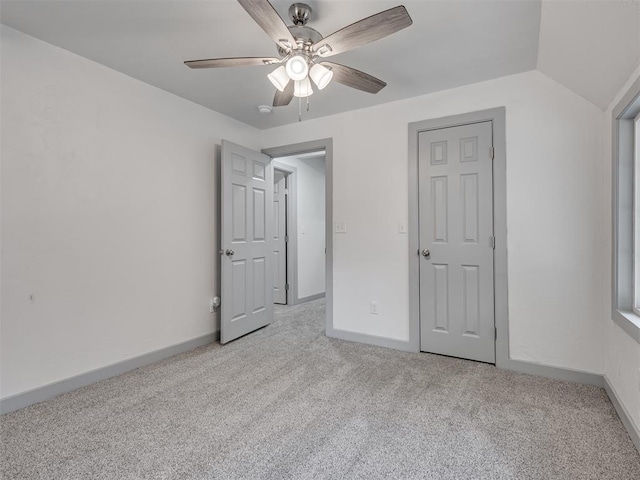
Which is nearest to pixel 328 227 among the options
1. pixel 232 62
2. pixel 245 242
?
pixel 245 242

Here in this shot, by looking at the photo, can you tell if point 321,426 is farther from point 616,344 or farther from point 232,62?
point 232,62

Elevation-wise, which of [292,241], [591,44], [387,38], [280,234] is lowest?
[292,241]

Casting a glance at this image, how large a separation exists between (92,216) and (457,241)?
9.24ft

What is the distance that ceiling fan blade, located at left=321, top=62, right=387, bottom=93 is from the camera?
184 centimetres

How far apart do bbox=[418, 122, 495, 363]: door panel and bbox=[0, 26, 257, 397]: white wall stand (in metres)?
2.08

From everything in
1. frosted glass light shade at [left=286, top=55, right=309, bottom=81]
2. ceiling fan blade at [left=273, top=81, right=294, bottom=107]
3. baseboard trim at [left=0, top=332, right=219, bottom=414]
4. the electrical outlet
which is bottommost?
baseboard trim at [left=0, top=332, right=219, bottom=414]

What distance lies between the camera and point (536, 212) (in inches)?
95.5

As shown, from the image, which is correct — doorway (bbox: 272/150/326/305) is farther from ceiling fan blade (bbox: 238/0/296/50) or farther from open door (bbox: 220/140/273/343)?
ceiling fan blade (bbox: 238/0/296/50)

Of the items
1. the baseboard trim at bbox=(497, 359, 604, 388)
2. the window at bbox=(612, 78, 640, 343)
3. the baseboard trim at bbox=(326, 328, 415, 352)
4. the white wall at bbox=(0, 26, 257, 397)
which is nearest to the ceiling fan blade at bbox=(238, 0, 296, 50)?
the white wall at bbox=(0, 26, 257, 397)

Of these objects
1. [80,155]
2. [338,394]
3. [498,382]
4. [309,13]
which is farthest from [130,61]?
[498,382]

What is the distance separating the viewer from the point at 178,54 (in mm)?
2254

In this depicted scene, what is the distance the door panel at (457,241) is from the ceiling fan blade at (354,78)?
106cm

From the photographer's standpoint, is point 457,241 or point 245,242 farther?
point 245,242

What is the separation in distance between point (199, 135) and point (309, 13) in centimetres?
178
